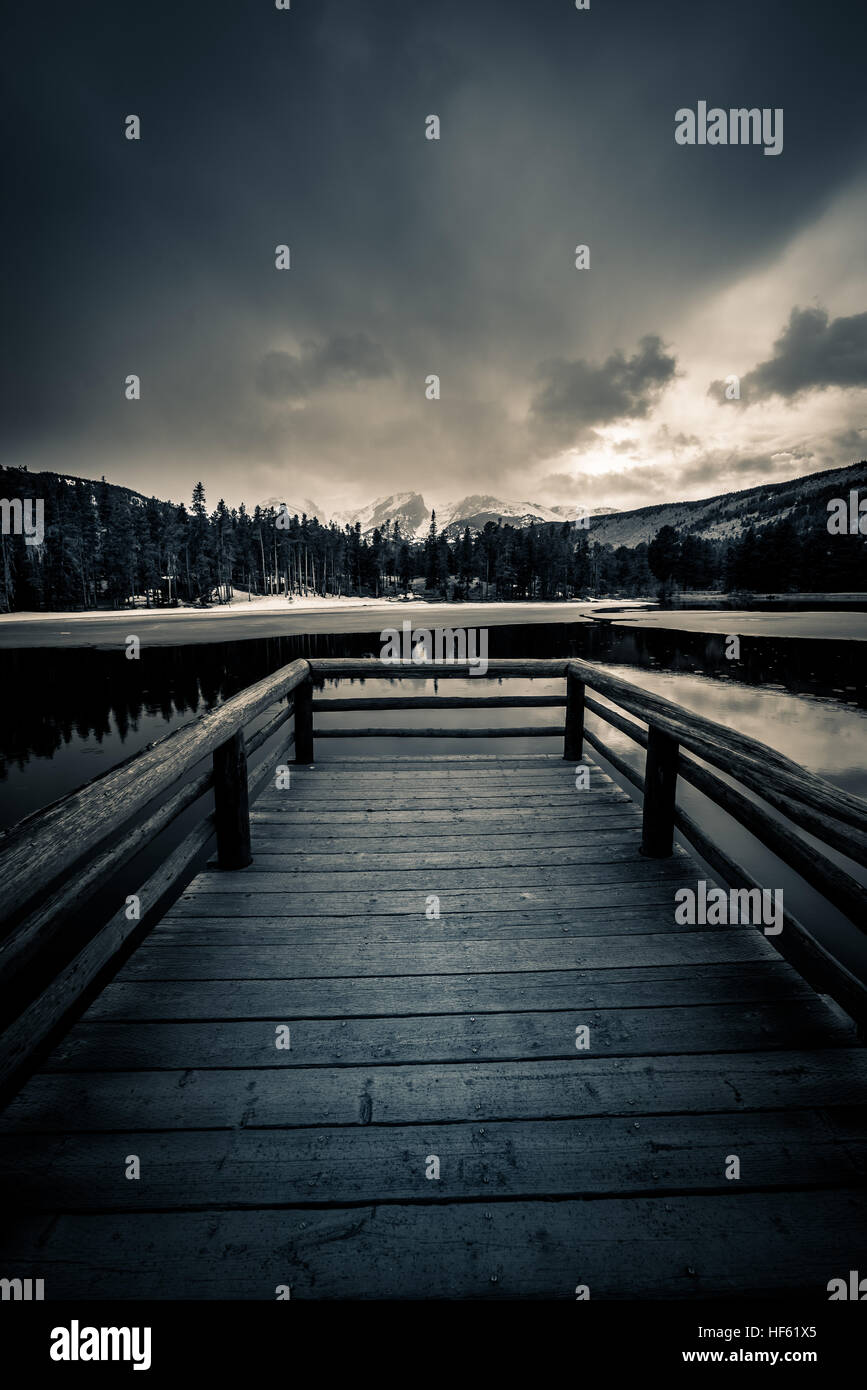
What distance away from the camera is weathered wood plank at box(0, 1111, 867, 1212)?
174 centimetres

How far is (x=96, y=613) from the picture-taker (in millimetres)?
63438

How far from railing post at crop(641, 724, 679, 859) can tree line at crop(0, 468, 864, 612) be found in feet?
253

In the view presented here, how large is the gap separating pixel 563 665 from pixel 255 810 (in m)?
3.41

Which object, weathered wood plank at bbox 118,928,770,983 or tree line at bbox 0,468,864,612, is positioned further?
tree line at bbox 0,468,864,612

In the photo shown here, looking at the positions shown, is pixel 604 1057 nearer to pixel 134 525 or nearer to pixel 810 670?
pixel 810 670

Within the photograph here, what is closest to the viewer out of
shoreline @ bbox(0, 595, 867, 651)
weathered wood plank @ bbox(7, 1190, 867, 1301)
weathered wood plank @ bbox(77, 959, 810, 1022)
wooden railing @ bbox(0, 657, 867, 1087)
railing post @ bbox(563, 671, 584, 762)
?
weathered wood plank @ bbox(7, 1190, 867, 1301)

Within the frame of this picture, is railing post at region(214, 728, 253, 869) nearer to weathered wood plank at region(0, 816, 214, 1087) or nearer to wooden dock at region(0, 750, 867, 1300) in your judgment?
wooden dock at region(0, 750, 867, 1300)

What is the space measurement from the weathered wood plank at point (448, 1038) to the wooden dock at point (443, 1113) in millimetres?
12

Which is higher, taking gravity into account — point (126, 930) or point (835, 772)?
point (126, 930)

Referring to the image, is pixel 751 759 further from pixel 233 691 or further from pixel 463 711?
pixel 233 691

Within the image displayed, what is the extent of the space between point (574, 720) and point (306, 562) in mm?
102199

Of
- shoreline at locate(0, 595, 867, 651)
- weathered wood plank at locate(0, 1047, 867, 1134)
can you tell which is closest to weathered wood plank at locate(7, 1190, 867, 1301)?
weathered wood plank at locate(0, 1047, 867, 1134)
